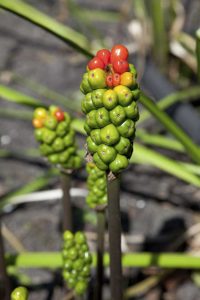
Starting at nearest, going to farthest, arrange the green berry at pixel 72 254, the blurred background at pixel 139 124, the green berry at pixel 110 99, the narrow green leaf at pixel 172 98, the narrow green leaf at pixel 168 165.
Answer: the green berry at pixel 110 99 < the green berry at pixel 72 254 < the narrow green leaf at pixel 168 165 < the blurred background at pixel 139 124 < the narrow green leaf at pixel 172 98

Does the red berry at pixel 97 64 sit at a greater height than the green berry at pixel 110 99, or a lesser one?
greater

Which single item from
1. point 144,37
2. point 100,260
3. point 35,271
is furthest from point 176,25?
point 100,260

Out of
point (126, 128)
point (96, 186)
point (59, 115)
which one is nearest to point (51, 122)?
point (59, 115)

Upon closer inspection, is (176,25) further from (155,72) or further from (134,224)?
(134,224)

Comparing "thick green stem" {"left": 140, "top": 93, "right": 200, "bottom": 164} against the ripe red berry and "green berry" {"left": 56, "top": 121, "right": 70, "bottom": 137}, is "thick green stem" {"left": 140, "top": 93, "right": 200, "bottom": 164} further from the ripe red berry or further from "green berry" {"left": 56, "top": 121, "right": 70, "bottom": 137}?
the ripe red berry

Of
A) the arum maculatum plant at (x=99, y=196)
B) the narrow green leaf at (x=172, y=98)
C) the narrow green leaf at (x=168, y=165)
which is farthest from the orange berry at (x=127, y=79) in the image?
the narrow green leaf at (x=172, y=98)

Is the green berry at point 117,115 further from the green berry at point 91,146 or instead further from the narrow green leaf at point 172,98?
the narrow green leaf at point 172,98
